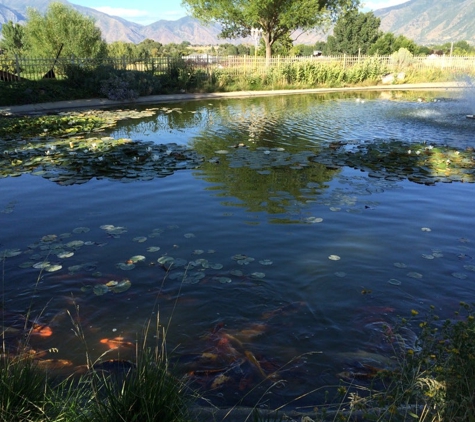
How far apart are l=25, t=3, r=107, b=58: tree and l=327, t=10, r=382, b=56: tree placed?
30.5 m

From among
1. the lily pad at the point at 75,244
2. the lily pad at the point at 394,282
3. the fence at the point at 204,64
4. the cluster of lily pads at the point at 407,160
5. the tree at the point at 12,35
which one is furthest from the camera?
the tree at the point at 12,35

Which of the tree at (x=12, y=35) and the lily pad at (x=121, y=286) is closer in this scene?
the lily pad at (x=121, y=286)

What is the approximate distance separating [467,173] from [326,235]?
413 cm

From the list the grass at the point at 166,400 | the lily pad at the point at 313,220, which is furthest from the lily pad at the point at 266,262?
the grass at the point at 166,400

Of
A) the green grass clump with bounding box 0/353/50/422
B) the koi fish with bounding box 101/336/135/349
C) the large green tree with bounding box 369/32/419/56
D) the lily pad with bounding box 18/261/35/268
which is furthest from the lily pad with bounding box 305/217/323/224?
the large green tree with bounding box 369/32/419/56

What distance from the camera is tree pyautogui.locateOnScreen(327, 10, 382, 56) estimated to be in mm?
51062

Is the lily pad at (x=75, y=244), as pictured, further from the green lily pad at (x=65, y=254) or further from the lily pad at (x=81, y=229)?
the lily pad at (x=81, y=229)

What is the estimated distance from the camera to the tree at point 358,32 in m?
51.1

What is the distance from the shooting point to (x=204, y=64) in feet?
87.8

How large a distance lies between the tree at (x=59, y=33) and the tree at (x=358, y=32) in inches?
1203

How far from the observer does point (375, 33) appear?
51250 millimetres

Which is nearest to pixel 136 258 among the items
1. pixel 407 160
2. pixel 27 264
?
pixel 27 264

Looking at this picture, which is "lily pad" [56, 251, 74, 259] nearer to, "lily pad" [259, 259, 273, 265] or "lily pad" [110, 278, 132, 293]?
"lily pad" [110, 278, 132, 293]

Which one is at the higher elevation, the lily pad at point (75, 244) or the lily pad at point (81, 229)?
the lily pad at point (81, 229)
